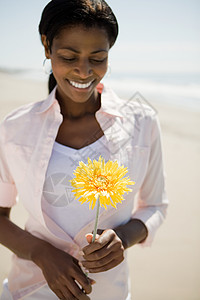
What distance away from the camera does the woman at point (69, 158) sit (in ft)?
4.73

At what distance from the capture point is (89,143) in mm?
1651

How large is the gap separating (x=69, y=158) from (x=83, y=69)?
0.44m

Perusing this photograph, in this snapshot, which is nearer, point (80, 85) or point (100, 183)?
point (100, 183)

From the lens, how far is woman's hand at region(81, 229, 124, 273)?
3.84 ft

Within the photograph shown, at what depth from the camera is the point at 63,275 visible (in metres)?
1.35

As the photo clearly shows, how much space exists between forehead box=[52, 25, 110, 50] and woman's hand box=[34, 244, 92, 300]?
3.17 ft

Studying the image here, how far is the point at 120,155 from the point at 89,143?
0.18m

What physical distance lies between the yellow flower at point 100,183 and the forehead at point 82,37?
66 cm

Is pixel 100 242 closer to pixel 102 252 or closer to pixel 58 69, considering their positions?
pixel 102 252

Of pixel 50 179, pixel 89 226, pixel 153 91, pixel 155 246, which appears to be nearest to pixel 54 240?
pixel 89 226

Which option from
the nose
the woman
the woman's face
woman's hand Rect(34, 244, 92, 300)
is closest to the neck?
the woman

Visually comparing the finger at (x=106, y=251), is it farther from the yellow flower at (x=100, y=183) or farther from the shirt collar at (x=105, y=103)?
the shirt collar at (x=105, y=103)

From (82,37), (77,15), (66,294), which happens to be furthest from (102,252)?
(77,15)

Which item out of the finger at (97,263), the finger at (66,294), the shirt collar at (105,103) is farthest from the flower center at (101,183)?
the shirt collar at (105,103)
